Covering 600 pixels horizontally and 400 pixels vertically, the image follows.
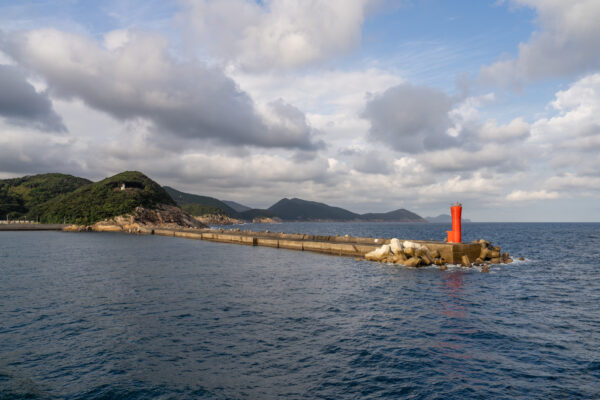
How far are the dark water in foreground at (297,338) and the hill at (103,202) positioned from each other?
128m

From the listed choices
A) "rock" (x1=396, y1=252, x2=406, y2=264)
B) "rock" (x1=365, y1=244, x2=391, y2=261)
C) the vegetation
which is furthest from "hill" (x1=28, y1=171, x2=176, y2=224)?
"rock" (x1=396, y1=252, x2=406, y2=264)

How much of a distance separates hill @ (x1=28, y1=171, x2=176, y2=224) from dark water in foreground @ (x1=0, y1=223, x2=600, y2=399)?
128392 mm

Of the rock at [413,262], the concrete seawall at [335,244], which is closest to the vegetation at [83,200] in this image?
the concrete seawall at [335,244]

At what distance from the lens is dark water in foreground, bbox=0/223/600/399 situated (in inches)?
439

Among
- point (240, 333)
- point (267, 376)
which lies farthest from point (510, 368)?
point (240, 333)

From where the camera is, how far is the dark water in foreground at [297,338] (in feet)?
36.6

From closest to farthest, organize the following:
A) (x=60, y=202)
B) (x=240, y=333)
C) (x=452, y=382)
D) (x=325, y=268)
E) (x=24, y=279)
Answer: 1. (x=452, y=382)
2. (x=240, y=333)
3. (x=24, y=279)
4. (x=325, y=268)
5. (x=60, y=202)

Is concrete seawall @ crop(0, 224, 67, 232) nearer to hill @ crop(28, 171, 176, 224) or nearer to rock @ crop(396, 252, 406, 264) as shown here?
hill @ crop(28, 171, 176, 224)

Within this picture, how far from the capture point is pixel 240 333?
1593cm

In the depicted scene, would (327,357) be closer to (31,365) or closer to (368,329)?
(368,329)

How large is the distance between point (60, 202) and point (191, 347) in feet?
618

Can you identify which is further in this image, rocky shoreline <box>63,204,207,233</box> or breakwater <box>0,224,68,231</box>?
rocky shoreline <box>63,204,207,233</box>

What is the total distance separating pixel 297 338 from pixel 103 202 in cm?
16468

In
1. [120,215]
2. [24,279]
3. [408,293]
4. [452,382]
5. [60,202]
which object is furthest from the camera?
[60,202]
